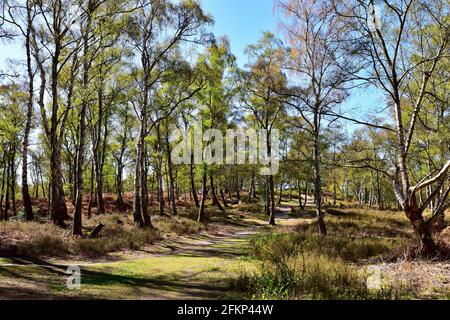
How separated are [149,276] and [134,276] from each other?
1.23ft

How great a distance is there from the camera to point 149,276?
8.52 m

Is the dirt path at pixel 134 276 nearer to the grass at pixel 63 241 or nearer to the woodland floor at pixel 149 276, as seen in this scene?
the woodland floor at pixel 149 276

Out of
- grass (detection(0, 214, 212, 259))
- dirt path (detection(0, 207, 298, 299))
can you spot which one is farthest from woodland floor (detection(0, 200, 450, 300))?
grass (detection(0, 214, 212, 259))

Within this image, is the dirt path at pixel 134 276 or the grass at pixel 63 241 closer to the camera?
the dirt path at pixel 134 276

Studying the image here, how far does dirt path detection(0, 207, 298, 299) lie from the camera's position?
6.52m

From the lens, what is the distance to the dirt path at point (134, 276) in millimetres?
6523

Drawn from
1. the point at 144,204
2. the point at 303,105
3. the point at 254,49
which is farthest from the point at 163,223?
the point at 254,49

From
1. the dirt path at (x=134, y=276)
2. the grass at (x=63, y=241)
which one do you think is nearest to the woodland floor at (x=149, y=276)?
the dirt path at (x=134, y=276)

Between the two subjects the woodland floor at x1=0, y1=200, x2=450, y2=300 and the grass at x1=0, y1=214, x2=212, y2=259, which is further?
the grass at x1=0, y1=214, x2=212, y2=259

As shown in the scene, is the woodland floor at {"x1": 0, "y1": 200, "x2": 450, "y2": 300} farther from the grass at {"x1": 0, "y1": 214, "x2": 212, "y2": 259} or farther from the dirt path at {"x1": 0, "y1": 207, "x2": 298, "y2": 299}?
the grass at {"x1": 0, "y1": 214, "x2": 212, "y2": 259}

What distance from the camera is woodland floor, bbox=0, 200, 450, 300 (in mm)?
6504

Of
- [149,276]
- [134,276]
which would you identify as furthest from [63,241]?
[149,276]

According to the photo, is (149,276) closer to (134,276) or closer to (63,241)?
(134,276)
